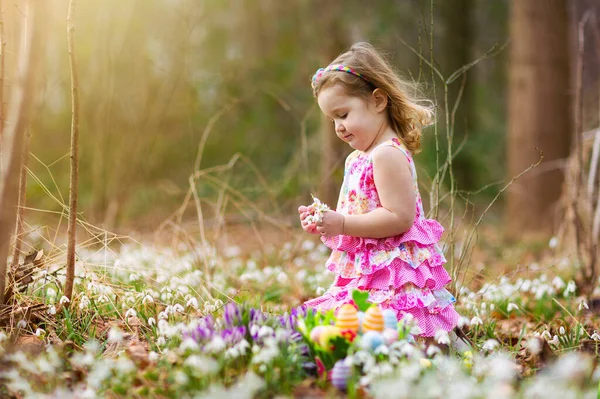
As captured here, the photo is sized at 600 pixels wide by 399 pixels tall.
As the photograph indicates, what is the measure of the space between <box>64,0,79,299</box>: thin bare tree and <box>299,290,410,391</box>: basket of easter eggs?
1141 mm

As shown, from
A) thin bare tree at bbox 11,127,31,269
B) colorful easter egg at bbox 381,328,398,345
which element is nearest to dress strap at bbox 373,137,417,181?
colorful easter egg at bbox 381,328,398,345

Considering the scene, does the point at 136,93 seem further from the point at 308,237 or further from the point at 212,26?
the point at 308,237

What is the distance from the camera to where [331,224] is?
287 cm

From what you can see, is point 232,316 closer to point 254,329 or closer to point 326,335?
point 254,329

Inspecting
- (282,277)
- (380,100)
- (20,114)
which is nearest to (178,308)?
(20,114)

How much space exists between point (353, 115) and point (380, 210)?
0.46m

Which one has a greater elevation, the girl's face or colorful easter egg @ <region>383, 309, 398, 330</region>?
the girl's face

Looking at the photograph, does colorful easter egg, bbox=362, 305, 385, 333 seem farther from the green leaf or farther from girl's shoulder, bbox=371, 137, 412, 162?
girl's shoulder, bbox=371, 137, 412, 162

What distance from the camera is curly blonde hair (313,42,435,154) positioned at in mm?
3066

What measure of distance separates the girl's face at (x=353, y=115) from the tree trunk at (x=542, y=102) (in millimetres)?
5670

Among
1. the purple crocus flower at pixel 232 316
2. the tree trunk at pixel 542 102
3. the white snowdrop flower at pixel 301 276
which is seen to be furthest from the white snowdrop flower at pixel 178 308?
the tree trunk at pixel 542 102

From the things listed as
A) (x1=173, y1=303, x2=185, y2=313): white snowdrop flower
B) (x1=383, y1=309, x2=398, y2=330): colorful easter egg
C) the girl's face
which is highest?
the girl's face

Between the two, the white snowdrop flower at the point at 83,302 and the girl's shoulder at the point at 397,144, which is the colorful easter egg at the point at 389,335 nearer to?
the girl's shoulder at the point at 397,144

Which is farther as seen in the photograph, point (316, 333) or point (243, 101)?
point (243, 101)
